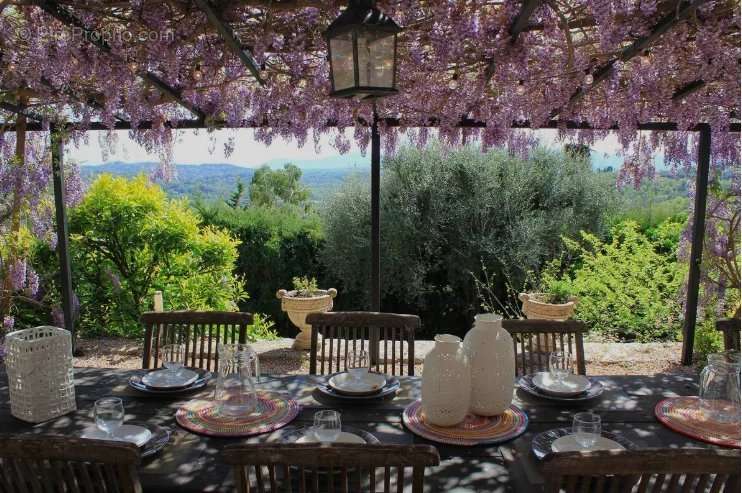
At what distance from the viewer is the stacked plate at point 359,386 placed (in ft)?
6.91

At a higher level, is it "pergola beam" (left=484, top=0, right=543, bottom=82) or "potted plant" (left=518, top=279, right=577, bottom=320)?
"pergola beam" (left=484, top=0, right=543, bottom=82)

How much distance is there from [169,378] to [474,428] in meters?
1.15

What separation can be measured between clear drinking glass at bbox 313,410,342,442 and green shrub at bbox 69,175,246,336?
3904 millimetres

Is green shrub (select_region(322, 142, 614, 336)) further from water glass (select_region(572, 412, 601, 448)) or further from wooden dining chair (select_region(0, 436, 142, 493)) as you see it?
wooden dining chair (select_region(0, 436, 142, 493))

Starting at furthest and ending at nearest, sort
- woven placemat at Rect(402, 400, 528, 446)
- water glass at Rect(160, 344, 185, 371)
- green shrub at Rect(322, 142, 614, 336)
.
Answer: green shrub at Rect(322, 142, 614, 336) → water glass at Rect(160, 344, 185, 371) → woven placemat at Rect(402, 400, 528, 446)

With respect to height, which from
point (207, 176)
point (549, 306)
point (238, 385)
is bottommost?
point (549, 306)

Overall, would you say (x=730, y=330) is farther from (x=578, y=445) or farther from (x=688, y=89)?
(x=688, y=89)

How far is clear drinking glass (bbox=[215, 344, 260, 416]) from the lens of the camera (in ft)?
6.44

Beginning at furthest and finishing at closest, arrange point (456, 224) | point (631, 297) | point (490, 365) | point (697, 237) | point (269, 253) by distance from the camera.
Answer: point (269, 253), point (456, 224), point (631, 297), point (697, 237), point (490, 365)

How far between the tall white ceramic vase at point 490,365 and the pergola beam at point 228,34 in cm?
156

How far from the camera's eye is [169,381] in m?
2.24

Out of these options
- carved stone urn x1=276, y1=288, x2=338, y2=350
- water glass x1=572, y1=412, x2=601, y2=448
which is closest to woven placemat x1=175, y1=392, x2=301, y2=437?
water glass x1=572, y1=412, x2=601, y2=448

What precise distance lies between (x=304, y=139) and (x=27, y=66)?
171 cm

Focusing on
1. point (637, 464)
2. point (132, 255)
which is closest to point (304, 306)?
point (132, 255)
